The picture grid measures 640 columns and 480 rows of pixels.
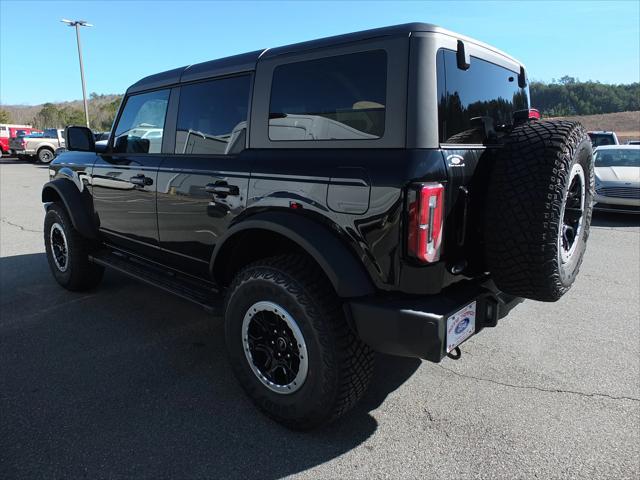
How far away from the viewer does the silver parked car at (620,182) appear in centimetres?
895

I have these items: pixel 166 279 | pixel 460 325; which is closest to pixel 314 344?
pixel 460 325

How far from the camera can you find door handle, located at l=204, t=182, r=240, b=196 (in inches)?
111

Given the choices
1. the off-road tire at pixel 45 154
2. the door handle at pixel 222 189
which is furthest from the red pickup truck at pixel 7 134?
the door handle at pixel 222 189

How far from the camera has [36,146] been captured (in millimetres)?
24688

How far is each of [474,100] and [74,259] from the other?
12.7ft

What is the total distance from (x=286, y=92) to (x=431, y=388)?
2026 millimetres

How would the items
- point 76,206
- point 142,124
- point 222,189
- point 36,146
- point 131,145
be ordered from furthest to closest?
point 36,146, point 76,206, point 131,145, point 142,124, point 222,189

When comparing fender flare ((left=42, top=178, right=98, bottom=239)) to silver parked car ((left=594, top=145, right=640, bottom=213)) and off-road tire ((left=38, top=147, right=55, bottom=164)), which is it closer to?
silver parked car ((left=594, top=145, right=640, bottom=213))

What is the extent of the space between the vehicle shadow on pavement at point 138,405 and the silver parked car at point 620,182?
7.88 m

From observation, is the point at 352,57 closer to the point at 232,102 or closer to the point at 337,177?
the point at 337,177

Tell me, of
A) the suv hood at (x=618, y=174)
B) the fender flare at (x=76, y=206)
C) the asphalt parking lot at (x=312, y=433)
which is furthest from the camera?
the suv hood at (x=618, y=174)

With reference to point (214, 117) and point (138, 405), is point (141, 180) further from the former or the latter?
point (138, 405)

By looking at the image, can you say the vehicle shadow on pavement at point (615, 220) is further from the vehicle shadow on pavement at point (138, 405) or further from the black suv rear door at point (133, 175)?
the black suv rear door at point (133, 175)

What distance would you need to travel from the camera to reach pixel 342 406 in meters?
2.41
